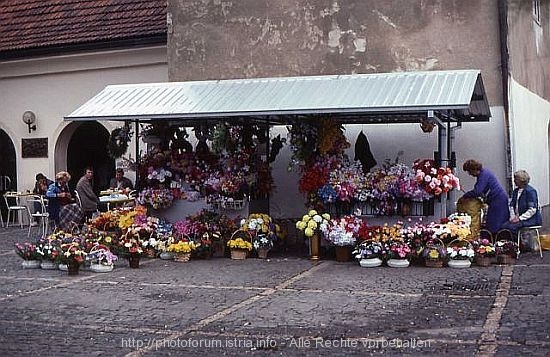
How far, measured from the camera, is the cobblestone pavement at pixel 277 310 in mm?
7441

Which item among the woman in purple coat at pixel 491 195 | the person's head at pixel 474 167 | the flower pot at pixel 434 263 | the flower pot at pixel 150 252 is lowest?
the flower pot at pixel 434 263

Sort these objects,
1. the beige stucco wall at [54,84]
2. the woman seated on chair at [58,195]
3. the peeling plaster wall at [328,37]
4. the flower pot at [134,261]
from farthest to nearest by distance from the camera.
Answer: the beige stucco wall at [54,84] < the woman seated on chair at [58,195] < the peeling plaster wall at [328,37] < the flower pot at [134,261]

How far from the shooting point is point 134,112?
13.7 meters

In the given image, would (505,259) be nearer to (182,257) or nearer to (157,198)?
(182,257)

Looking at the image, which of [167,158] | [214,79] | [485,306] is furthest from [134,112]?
[485,306]

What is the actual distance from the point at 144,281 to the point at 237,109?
331cm

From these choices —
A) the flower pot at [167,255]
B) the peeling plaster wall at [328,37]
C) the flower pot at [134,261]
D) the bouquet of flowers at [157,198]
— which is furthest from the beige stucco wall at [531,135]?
the flower pot at [134,261]

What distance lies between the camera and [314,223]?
1296 centimetres

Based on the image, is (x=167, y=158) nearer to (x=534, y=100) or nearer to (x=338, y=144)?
(x=338, y=144)

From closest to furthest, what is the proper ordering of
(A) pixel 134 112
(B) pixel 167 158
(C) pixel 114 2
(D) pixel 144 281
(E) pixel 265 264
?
(D) pixel 144 281
(E) pixel 265 264
(A) pixel 134 112
(B) pixel 167 158
(C) pixel 114 2

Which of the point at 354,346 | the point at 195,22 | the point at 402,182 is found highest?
the point at 195,22

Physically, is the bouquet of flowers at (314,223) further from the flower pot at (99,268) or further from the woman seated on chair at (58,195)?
the woman seated on chair at (58,195)

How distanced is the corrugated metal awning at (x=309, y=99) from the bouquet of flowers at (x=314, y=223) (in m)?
1.56

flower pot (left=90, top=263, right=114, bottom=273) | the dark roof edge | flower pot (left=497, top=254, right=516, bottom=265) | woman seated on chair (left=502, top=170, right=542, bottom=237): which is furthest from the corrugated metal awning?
the dark roof edge
